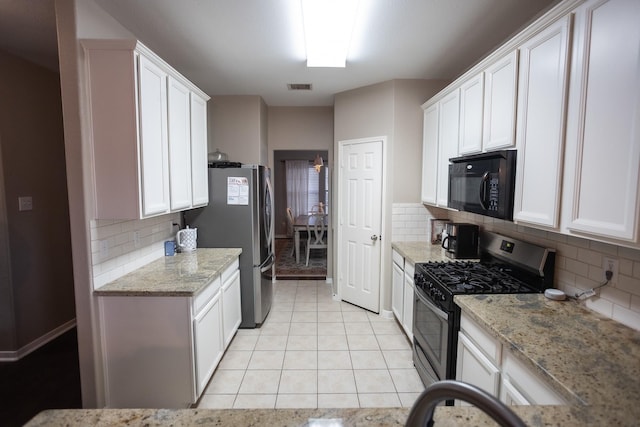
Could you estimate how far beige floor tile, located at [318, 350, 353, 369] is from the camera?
8.53 ft

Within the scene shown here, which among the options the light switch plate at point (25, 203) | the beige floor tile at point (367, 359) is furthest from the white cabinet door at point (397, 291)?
the light switch plate at point (25, 203)

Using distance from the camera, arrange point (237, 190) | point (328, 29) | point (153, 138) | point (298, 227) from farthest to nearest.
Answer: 1. point (298, 227)
2. point (237, 190)
3. point (328, 29)
4. point (153, 138)

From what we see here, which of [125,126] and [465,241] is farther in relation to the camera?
[465,241]

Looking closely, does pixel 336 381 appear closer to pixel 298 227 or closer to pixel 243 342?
pixel 243 342

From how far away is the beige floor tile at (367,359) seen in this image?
102 inches

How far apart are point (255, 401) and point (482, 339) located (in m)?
1.58

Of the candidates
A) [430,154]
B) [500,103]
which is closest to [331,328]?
[430,154]

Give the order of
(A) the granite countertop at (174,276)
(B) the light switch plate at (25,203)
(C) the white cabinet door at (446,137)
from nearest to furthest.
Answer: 1. (A) the granite countertop at (174,276)
2. (C) the white cabinet door at (446,137)
3. (B) the light switch plate at (25,203)

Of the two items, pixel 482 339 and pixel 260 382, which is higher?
pixel 482 339

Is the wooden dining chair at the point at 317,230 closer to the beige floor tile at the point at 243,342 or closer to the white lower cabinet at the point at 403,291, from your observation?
the white lower cabinet at the point at 403,291

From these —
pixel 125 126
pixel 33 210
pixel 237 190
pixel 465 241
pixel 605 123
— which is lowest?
pixel 465 241

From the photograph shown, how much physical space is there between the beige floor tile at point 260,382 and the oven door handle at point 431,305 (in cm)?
127

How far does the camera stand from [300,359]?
8.87ft

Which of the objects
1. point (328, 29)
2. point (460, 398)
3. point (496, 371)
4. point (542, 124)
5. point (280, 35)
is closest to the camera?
point (460, 398)
